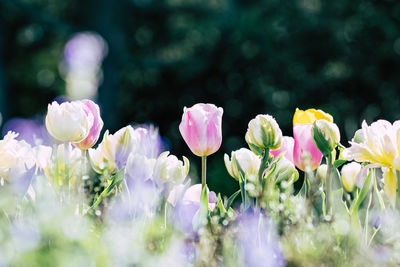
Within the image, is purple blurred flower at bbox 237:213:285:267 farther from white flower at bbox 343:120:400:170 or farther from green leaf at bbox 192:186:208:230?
white flower at bbox 343:120:400:170

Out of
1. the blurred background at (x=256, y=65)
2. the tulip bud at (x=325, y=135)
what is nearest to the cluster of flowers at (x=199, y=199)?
the tulip bud at (x=325, y=135)

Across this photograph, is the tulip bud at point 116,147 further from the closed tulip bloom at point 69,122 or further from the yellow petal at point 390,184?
the yellow petal at point 390,184

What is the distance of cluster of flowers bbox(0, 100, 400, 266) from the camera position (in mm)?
900

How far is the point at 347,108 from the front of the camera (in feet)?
24.9

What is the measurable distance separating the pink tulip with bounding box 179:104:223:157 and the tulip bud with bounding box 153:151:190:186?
0.08 m

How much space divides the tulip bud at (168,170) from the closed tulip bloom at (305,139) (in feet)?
0.84

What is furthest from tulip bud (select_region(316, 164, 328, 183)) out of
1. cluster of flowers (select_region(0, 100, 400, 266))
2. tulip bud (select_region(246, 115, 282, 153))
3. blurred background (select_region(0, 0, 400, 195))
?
blurred background (select_region(0, 0, 400, 195))

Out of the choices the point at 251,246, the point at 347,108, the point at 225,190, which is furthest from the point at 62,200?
the point at 347,108

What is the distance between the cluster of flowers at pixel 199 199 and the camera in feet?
2.95

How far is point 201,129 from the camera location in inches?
51.2

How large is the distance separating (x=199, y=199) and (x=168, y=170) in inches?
3.4

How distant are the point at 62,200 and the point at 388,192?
0.63 meters

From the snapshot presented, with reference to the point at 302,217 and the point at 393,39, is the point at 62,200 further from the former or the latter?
the point at 393,39

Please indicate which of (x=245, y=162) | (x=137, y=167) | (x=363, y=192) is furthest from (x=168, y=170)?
(x=363, y=192)
